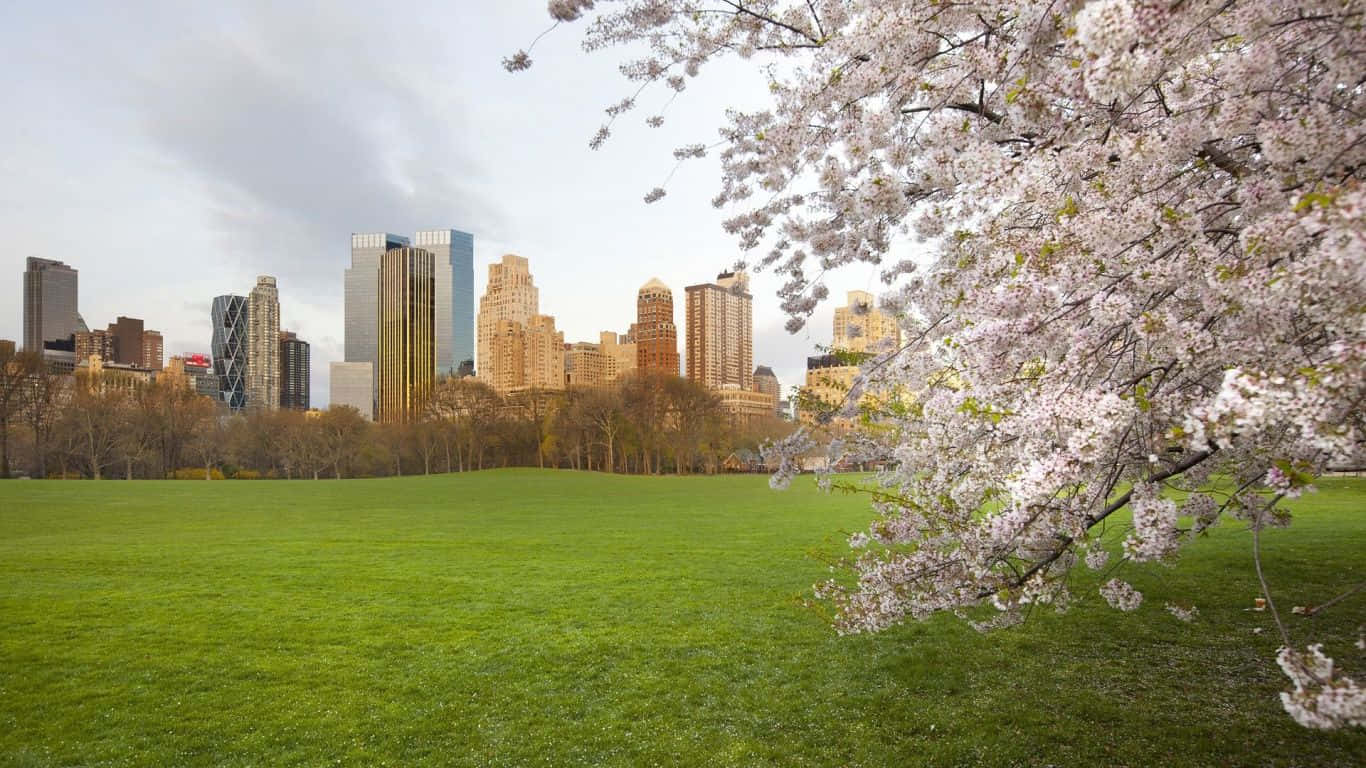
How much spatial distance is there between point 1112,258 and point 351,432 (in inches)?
2851

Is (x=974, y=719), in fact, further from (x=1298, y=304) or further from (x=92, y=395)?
(x=92, y=395)

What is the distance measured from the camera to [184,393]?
214ft

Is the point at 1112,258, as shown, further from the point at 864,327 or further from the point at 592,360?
the point at 592,360

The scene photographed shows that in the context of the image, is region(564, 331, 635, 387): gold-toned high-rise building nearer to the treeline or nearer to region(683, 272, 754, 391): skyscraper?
region(683, 272, 754, 391): skyscraper

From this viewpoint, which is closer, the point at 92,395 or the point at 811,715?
the point at 811,715

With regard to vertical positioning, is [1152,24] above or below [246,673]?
above

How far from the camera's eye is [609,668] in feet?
24.0

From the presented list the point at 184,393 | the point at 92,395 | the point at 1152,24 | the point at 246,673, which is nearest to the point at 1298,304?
the point at 1152,24

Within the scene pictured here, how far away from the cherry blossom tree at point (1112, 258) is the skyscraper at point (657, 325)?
12548cm

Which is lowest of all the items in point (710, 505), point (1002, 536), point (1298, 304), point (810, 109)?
point (710, 505)

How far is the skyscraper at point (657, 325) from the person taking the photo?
132000 mm

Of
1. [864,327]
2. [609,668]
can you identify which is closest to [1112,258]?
[609,668]

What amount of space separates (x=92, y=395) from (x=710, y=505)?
56.3 meters

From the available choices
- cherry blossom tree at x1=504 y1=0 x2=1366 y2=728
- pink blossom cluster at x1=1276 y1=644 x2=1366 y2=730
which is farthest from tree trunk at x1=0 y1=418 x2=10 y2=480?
pink blossom cluster at x1=1276 y1=644 x2=1366 y2=730
